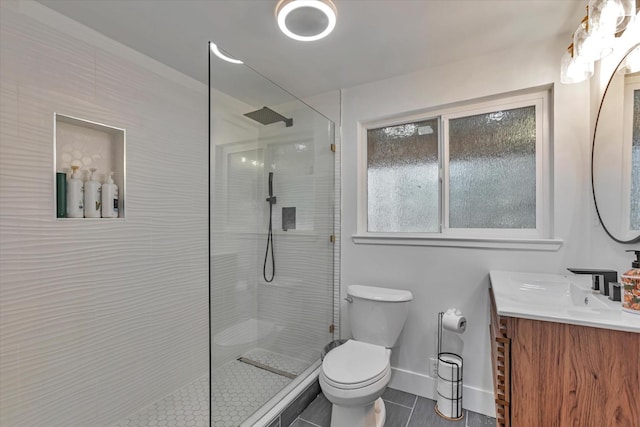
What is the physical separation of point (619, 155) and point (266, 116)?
195 cm

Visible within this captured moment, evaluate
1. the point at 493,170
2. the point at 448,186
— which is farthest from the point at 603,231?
the point at 448,186

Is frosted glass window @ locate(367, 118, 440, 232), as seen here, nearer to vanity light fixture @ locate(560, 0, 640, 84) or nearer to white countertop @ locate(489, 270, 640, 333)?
white countertop @ locate(489, 270, 640, 333)

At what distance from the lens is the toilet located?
4.80 ft

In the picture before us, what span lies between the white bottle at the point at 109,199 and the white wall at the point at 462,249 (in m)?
1.57

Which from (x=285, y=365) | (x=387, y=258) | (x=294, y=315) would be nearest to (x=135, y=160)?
(x=294, y=315)

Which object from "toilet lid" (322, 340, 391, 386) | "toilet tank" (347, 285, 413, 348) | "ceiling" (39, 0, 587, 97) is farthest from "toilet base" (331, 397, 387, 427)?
"ceiling" (39, 0, 587, 97)

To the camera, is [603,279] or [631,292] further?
[603,279]

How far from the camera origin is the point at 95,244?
65.0 inches

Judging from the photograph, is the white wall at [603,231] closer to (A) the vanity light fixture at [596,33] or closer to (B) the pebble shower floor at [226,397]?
(A) the vanity light fixture at [596,33]

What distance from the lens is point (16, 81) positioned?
4.45 ft

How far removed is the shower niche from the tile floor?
1751 mm

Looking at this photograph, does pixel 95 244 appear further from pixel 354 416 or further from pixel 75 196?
pixel 354 416

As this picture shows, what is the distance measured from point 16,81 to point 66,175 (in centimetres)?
47

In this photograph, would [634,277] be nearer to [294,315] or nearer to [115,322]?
[294,315]
